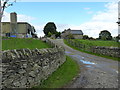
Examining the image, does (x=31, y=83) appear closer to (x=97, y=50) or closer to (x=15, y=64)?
(x=15, y=64)

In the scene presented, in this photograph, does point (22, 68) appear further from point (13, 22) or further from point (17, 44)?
point (13, 22)

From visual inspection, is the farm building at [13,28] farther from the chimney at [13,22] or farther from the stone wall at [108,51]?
the stone wall at [108,51]

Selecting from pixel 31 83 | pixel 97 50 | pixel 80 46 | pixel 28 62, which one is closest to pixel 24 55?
pixel 28 62

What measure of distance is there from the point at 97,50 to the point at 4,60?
16.3 meters

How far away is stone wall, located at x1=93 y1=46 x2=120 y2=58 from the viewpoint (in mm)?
15589

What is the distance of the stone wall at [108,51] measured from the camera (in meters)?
15.6

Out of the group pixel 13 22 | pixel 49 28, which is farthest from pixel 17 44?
pixel 49 28

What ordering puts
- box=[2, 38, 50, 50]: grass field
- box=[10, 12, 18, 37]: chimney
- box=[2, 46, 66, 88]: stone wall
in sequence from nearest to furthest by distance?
box=[2, 46, 66, 88]: stone wall < box=[2, 38, 50, 50]: grass field < box=[10, 12, 18, 37]: chimney

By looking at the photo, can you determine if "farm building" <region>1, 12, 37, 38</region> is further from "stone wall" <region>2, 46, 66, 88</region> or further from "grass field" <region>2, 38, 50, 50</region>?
"stone wall" <region>2, 46, 66, 88</region>

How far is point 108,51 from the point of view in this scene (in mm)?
16672

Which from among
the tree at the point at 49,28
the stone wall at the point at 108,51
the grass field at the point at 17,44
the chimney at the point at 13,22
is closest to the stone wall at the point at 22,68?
the grass field at the point at 17,44

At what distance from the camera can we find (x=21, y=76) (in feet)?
16.3

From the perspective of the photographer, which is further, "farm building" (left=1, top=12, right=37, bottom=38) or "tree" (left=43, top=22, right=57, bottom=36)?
"tree" (left=43, top=22, right=57, bottom=36)

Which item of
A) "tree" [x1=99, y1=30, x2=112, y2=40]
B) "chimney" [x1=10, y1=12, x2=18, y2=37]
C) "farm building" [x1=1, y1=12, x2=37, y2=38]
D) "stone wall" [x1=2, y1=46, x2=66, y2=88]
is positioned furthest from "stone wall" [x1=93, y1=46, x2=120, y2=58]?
"tree" [x1=99, y1=30, x2=112, y2=40]
